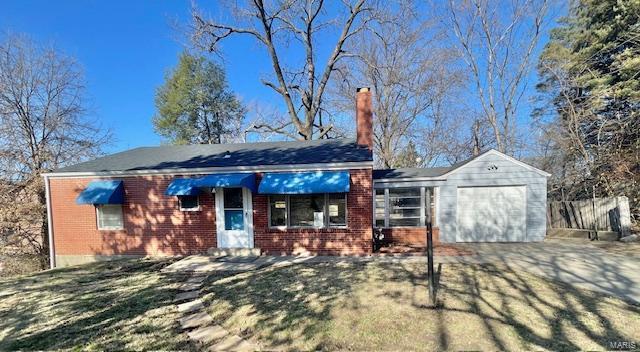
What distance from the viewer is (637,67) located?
39.4 feet

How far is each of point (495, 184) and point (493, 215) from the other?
4.40 ft

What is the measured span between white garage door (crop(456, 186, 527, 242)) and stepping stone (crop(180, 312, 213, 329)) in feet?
35.3

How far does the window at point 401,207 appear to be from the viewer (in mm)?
12664

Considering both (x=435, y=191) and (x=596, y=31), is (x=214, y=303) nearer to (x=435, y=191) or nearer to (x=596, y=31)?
(x=435, y=191)

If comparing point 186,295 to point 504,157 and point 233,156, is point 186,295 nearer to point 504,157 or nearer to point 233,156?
point 233,156

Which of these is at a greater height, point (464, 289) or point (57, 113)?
point (57, 113)

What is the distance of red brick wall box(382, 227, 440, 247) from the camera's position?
40.6 feet

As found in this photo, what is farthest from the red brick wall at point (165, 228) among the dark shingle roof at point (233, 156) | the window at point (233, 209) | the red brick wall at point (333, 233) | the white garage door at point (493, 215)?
the white garage door at point (493, 215)

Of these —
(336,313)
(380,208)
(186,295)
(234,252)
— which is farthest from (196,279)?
(380,208)

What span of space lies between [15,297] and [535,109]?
94.8 feet

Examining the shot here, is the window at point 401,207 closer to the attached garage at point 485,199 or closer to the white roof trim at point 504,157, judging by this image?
the attached garage at point 485,199

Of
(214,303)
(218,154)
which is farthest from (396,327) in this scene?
(218,154)

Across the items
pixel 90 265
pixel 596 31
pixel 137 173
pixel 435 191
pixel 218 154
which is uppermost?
pixel 596 31

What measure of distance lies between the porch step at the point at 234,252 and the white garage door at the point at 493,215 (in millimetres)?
8562
